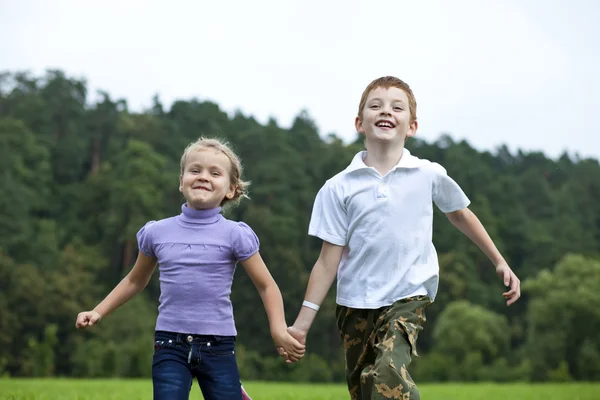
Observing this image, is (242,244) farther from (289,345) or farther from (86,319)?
(86,319)

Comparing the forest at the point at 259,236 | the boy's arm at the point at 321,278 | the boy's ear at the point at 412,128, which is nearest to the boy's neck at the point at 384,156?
the boy's ear at the point at 412,128

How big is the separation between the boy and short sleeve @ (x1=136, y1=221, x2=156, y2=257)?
0.77 meters

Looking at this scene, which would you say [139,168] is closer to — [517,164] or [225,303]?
[517,164]

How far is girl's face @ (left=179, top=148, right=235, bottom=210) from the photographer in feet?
15.4

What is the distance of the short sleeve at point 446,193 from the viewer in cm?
518

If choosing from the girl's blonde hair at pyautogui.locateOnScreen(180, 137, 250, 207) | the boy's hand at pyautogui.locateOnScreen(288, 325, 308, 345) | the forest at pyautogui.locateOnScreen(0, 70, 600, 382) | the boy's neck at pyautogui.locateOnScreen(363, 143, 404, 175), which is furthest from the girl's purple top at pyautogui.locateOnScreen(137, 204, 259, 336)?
the forest at pyautogui.locateOnScreen(0, 70, 600, 382)

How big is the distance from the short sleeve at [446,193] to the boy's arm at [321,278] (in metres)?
0.60

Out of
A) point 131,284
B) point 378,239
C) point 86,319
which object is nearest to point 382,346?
point 378,239

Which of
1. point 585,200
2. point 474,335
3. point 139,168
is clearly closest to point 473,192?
point 585,200

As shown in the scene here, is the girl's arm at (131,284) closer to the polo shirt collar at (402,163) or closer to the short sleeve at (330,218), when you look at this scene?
the short sleeve at (330,218)

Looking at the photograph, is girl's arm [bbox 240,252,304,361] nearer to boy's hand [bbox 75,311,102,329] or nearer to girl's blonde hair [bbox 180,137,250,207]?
girl's blonde hair [bbox 180,137,250,207]

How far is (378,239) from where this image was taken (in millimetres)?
4945

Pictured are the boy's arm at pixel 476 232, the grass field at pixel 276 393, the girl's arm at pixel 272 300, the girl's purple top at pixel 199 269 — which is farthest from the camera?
the grass field at pixel 276 393

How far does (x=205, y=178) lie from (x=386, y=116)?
0.98 m
